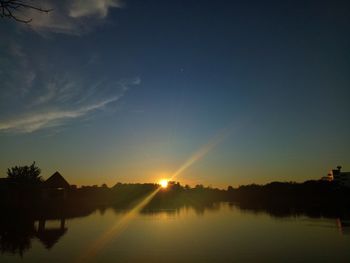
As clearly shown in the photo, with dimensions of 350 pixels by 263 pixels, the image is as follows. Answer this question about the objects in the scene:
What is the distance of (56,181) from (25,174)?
811 cm

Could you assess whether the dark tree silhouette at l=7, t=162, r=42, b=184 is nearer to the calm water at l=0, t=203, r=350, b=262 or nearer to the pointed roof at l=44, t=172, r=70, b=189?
the pointed roof at l=44, t=172, r=70, b=189

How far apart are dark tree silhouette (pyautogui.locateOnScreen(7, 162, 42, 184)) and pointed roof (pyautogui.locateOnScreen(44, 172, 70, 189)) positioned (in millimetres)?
3976

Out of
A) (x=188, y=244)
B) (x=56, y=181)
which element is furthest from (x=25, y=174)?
(x=188, y=244)

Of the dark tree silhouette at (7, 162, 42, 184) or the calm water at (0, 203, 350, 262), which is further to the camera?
the dark tree silhouette at (7, 162, 42, 184)

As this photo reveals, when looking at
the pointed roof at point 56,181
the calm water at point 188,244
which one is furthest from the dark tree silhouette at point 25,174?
the calm water at point 188,244

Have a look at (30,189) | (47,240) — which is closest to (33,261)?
(47,240)

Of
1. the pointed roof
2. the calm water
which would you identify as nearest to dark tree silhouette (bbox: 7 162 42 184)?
the pointed roof

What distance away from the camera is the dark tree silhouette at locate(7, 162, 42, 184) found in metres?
51.3

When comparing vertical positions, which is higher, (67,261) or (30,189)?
(30,189)

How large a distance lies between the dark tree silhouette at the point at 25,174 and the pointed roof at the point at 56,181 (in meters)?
3.98

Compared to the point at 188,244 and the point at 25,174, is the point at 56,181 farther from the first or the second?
the point at 188,244

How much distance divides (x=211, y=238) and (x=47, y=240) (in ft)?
40.0

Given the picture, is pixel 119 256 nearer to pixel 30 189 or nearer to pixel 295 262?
pixel 295 262

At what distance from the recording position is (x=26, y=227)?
32.1 m
